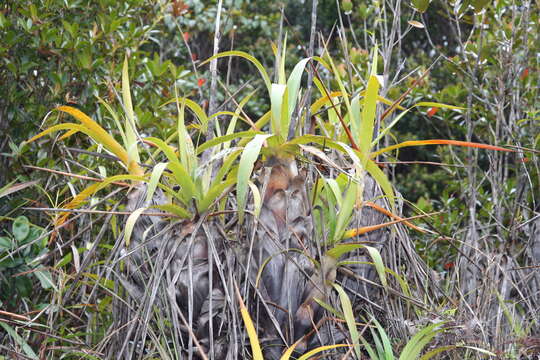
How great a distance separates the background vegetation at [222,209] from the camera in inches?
67.2

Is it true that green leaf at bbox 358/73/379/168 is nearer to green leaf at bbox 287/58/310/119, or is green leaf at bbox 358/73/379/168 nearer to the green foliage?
green leaf at bbox 287/58/310/119

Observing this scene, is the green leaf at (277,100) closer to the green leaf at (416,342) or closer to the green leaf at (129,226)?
the green leaf at (129,226)

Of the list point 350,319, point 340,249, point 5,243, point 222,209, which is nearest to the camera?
point 350,319

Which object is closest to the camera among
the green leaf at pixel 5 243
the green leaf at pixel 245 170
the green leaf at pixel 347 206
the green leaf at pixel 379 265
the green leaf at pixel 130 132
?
the green leaf at pixel 245 170

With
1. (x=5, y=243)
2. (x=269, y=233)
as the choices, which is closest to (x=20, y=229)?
(x=5, y=243)

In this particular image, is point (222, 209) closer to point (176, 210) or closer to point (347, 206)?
point (176, 210)

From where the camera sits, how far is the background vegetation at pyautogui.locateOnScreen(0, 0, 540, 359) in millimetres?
1708

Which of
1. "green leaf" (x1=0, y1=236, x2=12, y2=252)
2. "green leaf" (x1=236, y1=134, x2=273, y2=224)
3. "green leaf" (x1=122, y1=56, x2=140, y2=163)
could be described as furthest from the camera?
Result: "green leaf" (x1=0, y1=236, x2=12, y2=252)

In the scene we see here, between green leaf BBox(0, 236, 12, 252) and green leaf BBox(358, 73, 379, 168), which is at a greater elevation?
green leaf BBox(358, 73, 379, 168)

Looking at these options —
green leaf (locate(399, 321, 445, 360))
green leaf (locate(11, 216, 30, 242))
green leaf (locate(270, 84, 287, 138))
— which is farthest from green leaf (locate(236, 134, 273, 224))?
green leaf (locate(11, 216, 30, 242))

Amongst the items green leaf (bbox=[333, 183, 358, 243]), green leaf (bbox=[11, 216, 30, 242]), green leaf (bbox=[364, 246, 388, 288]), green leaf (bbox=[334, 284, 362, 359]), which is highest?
green leaf (bbox=[333, 183, 358, 243])

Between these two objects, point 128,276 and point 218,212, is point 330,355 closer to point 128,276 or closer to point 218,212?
point 218,212

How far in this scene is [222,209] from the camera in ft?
5.89

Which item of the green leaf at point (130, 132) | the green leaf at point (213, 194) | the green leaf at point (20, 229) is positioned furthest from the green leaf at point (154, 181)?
the green leaf at point (20, 229)
